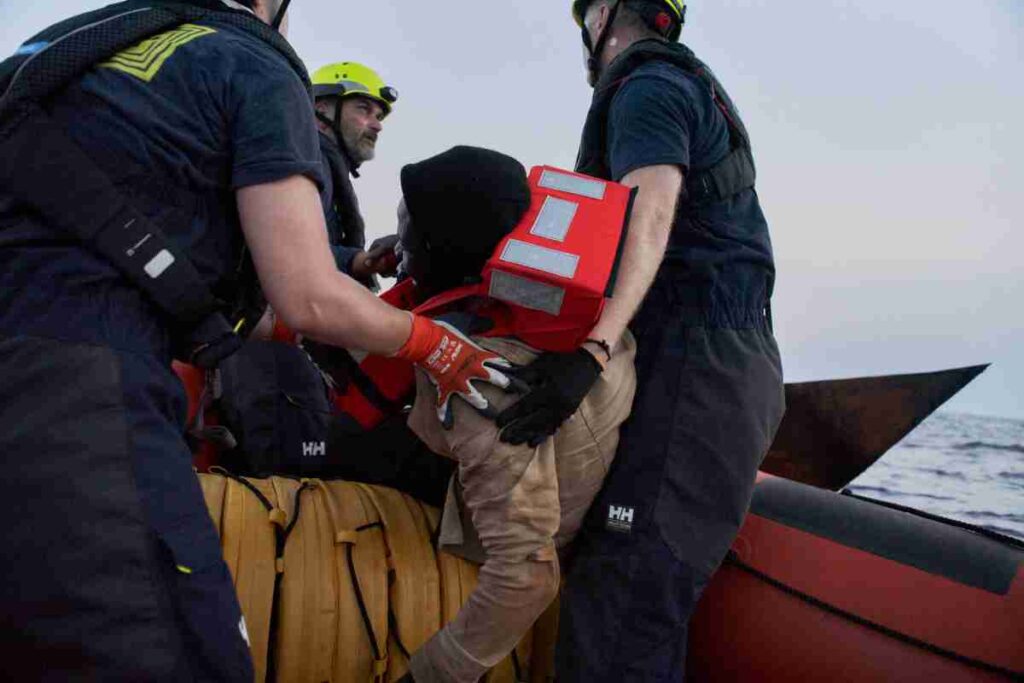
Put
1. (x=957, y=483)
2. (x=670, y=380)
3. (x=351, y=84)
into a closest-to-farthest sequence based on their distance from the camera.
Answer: (x=670, y=380) → (x=351, y=84) → (x=957, y=483)

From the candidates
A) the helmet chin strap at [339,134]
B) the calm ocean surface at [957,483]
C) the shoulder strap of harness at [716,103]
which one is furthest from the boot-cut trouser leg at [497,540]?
the helmet chin strap at [339,134]

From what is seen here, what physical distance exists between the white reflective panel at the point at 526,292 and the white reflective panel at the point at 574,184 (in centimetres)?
27

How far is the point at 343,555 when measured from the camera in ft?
6.45

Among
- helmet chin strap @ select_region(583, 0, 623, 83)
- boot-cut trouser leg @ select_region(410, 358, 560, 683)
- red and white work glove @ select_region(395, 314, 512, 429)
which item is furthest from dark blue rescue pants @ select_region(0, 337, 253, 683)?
helmet chin strap @ select_region(583, 0, 623, 83)

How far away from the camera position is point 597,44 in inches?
94.7

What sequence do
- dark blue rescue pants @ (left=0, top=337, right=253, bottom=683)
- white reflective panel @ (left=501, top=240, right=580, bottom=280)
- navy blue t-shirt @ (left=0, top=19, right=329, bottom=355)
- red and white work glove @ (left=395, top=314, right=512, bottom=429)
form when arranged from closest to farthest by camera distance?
dark blue rescue pants @ (left=0, top=337, right=253, bottom=683) → navy blue t-shirt @ (left=0, top=19, right=329, bottom=355) → red and white work glove @ (left=395, top=314, right=512, bottom=429) → white reflective panel @ (left=501, top=240, right=580, bottom=280)

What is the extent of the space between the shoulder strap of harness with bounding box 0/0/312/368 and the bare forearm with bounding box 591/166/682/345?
0.89 metres

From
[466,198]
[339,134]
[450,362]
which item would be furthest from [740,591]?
[339,134]

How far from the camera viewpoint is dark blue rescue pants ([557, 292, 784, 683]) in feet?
6.12

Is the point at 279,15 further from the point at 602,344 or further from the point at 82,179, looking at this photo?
the point at 602,344

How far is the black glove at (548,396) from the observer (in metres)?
1.72

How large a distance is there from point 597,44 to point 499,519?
1487 millimetres

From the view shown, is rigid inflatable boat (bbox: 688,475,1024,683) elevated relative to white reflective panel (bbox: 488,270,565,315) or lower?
lower

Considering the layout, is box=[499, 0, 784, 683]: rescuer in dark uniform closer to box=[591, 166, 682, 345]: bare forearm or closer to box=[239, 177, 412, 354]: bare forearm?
box=[591, 166, 682, 345]: bare forearm
